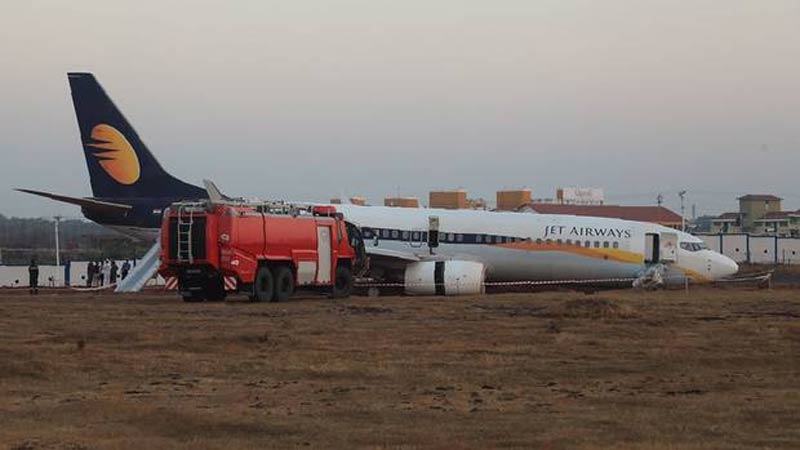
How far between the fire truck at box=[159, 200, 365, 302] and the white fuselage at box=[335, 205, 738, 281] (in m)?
6.99

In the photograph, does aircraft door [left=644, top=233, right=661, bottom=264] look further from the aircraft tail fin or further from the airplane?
the aircraft tail fin

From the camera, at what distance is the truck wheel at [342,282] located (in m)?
39.7

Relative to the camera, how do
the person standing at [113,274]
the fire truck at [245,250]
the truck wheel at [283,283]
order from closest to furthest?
1. the fire truck at [245,250]
2. the truck wheel at [283,283]
3. the person standing at [113,274]

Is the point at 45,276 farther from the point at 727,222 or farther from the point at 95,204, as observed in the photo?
the point at 727,222

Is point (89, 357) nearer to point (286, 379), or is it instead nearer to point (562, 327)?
point (286, 379)

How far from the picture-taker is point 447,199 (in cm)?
11712

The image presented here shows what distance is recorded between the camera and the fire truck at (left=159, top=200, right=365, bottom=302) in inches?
1369

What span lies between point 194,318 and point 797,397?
53.2 ft

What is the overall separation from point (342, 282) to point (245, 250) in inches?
221

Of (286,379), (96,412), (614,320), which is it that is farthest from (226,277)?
(96,412)

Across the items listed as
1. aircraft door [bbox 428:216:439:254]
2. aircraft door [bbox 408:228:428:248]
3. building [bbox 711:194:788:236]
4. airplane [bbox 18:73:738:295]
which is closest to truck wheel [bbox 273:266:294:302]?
airplane [bbox 18:73:738:295]

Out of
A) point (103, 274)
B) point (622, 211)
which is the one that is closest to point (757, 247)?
point (622, 211)

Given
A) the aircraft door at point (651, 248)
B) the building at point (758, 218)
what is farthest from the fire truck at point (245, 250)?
the building at point (758, 218)

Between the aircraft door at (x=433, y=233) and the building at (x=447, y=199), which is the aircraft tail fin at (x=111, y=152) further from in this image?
the building at (x=447, y=199)
